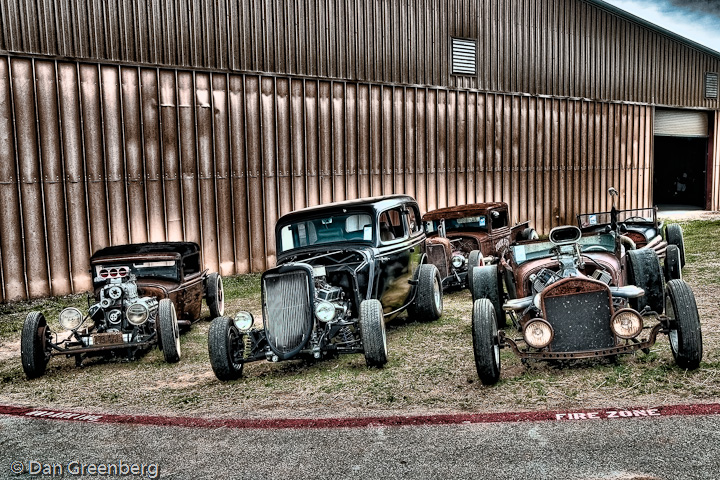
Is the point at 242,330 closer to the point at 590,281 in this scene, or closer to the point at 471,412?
the point at 471,412

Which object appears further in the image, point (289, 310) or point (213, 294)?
point (213, 294)

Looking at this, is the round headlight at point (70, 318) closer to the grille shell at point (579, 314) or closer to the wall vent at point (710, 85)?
the grille shell at point (579, 314)

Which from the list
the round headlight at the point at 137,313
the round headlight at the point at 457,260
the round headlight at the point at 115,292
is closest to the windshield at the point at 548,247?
the round headlight at the point at 457,260

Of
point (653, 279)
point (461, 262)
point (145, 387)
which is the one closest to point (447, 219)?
point (461, 262)

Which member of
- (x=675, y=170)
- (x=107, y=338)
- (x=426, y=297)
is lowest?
(x=107, y=338)

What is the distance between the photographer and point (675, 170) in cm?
3183

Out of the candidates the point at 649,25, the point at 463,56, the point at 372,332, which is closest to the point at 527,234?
the point at 463,56

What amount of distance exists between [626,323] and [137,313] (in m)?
5.11

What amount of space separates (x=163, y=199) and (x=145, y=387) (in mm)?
7194

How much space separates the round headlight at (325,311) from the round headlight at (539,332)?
187 centimetres

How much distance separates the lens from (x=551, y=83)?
734 inches

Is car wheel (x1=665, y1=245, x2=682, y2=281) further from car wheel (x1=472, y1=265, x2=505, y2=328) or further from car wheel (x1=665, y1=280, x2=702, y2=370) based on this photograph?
car wheel (x1=665, y1=280, x2=702, y2=370)

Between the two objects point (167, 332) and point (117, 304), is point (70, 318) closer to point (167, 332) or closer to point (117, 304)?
point (117, 304)

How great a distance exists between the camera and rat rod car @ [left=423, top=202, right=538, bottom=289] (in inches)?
409
